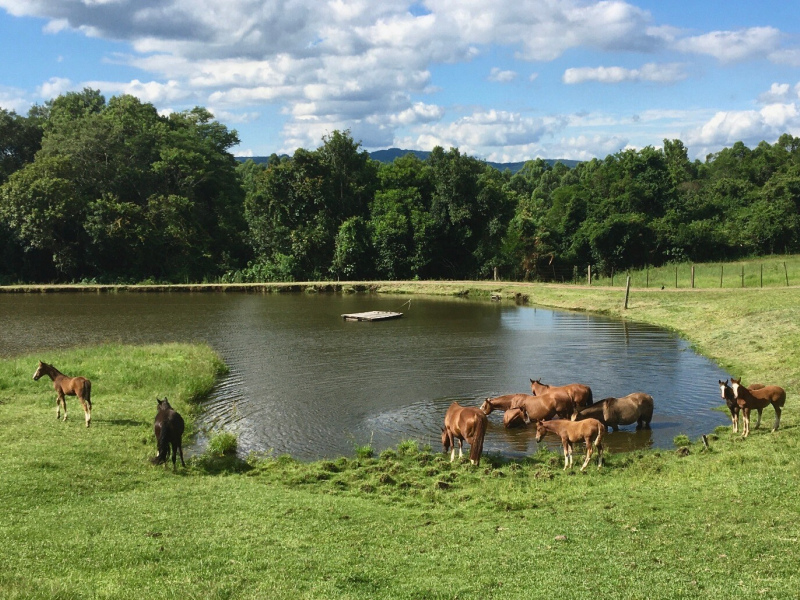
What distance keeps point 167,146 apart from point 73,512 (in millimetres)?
68165

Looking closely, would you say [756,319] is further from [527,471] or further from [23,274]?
[23,274]

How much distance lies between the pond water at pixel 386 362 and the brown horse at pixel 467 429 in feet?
3.21

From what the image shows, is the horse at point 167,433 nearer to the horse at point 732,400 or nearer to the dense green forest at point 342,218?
the horse at point 732,400

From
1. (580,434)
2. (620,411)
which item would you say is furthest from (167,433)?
(620,411)

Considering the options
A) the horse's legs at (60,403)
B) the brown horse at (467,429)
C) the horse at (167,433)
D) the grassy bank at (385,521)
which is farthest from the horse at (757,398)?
the horse's legs at (60,403)

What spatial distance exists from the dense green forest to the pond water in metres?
16.8

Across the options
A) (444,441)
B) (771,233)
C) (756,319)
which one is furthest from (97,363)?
(771,233)

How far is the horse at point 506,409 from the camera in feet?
63.7

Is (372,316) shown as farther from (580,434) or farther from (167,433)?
(167,433)

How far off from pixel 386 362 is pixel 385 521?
16990 mm

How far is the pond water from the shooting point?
63.3 feet

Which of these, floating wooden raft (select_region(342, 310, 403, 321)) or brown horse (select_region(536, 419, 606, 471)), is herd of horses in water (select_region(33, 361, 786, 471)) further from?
floating wooden raft (select_region(342, 310, 403, 321))

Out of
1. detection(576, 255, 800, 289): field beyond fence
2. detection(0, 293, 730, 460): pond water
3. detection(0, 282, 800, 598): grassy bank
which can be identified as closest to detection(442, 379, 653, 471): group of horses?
detection(0, 293, 730, 460): pond water

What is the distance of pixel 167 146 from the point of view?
73.6 m
